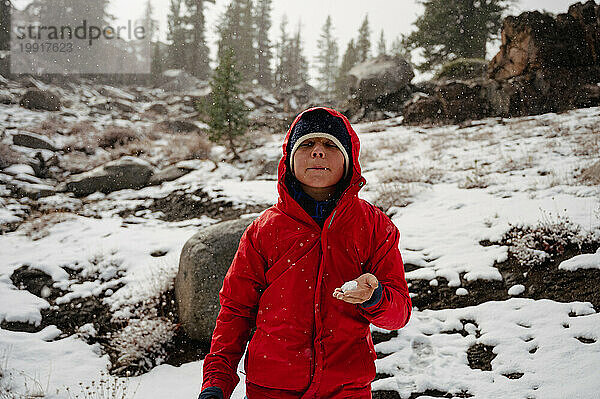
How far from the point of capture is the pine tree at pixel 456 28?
24.6 m

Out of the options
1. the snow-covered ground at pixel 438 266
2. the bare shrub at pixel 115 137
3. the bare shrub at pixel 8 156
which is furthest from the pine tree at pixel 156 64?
the snow-covered ground at pixel 438 266

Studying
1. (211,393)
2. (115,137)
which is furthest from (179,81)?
(211,393)

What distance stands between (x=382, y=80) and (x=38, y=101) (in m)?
23.2

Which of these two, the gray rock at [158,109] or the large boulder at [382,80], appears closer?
the large boulder at [382,80]

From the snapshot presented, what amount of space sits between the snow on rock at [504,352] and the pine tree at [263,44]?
50356 mm

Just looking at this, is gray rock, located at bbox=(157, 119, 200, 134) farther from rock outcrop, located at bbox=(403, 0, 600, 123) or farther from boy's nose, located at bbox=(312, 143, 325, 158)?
boy's nose, located at bbox=(312, 143, 325, 158)

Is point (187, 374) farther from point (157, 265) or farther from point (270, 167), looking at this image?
point (270, 167)

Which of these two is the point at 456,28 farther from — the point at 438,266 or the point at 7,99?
the point at 7,99

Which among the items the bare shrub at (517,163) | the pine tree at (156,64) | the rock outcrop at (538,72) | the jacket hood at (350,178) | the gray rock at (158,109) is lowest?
the bare shrub at (517,163)

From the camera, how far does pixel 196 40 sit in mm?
46062

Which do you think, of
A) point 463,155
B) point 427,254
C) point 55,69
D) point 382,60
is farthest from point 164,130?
point 55,69

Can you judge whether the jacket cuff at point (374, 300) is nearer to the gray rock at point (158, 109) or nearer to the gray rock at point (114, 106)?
the gray rock at point (114, 106)

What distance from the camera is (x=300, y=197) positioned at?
6.86 feet

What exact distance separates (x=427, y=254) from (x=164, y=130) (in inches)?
852
